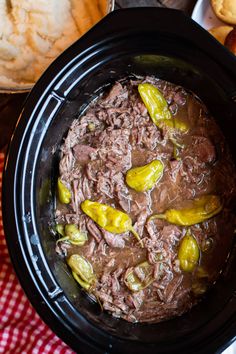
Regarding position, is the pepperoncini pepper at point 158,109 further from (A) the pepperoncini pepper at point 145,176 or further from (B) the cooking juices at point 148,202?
(A) the pepperoncini pepper at point 145,176

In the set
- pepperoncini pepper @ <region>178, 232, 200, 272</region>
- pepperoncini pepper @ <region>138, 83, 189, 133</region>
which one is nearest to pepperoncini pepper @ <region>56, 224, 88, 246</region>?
pepperoncini pepper @ <region>178, 232, 200, 272</region>

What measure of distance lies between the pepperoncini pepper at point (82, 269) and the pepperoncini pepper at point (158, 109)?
0.57 metres

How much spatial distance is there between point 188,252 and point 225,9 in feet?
3.27

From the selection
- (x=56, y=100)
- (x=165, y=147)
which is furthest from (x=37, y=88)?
(x=165, y=147)

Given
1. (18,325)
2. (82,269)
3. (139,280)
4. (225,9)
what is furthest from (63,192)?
(225,9)

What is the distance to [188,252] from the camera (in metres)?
2.36

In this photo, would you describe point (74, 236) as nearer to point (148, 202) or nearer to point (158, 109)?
point (148, 202)

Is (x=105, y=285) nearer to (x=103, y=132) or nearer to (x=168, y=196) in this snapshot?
(x=168, y=196)

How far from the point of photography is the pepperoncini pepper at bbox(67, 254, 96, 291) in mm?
2422

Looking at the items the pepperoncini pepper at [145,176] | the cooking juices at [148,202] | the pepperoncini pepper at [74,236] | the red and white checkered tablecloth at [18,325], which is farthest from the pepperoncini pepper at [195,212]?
the red and white checkered tablecloth at [18,325]

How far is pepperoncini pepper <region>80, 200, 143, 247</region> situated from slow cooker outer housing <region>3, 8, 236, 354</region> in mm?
171

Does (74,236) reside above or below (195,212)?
above

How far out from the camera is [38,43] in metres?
2.78

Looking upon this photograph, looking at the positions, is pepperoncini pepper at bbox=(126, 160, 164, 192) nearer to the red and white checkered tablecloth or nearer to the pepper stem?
the pepper stem
